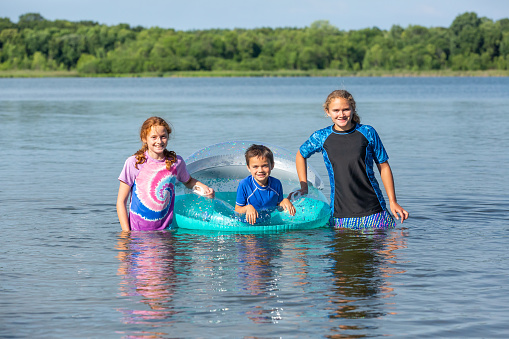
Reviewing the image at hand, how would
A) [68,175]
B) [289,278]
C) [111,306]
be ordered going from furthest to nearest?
[68,175] < [289,278] < [111,306]

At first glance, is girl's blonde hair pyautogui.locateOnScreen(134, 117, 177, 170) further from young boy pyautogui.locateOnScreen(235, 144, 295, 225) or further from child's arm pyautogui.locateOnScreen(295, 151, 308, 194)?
child's arm pyautogui.locateOnScreen(295, 151, 308, 194)

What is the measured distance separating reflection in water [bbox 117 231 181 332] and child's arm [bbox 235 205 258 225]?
29.7 inches

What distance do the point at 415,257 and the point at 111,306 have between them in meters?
2.96

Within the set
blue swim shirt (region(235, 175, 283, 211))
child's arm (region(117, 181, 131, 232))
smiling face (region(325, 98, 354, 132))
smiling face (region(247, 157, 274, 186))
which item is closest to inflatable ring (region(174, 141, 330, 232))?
blue swim shirt (region(235, 175, 283, 211))

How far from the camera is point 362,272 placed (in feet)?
21.5

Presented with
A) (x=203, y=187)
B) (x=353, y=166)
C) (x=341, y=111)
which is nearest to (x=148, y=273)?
(x=203, y=187)

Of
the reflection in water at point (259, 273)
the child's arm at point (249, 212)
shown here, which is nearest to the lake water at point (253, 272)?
the reflection in water at point (259, 273)

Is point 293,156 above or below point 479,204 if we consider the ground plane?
above

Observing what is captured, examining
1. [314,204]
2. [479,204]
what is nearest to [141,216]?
[314,204]

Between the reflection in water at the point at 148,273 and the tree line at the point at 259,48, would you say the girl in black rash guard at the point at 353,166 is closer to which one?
the reflection in water at the point at 148,273

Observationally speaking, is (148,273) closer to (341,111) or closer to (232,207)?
(232,207)

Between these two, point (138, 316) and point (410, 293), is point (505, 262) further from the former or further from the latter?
point (138, 316)

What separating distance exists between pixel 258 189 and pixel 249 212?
24 cm

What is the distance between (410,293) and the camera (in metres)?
5.88
